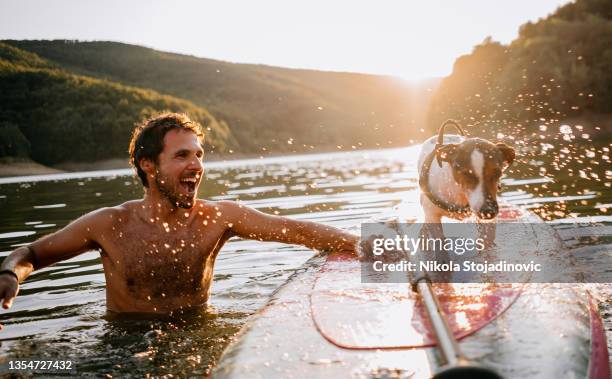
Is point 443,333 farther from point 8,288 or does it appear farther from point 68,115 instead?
point 68,115

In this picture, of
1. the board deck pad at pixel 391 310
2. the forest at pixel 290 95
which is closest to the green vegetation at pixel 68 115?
the forest at pixel 290 95

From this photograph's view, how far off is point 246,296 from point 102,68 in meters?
112

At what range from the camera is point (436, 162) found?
5.27m

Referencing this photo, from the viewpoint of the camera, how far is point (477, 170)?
4.62 m

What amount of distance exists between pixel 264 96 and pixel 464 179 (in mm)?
114386

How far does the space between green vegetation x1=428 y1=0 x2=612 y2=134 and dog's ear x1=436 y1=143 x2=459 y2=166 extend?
3101cm

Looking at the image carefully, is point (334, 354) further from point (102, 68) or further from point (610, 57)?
point (102, 68)

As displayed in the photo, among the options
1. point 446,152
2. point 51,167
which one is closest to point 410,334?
point 446,152

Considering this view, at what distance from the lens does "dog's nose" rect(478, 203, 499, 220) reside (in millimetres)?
4324

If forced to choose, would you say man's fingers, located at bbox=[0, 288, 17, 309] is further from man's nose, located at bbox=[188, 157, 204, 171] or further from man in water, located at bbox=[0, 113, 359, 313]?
man's nose, located at bbox=[188, 157, 204, 171]

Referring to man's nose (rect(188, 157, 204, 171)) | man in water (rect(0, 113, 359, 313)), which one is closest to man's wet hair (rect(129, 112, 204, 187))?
man in water (rect(0, 113, 359, 313))

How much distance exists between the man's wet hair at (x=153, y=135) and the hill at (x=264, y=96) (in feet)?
266

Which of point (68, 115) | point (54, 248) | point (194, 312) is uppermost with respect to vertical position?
point (68, 115)

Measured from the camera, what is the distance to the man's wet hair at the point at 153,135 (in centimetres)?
421
